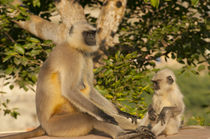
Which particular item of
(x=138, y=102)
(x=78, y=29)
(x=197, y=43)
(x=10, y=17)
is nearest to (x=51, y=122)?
(x=78, y=29)

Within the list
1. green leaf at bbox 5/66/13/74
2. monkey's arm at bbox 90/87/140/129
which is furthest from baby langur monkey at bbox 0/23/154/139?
green leaf at bbox 5/66/13/74

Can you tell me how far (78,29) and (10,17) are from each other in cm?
147

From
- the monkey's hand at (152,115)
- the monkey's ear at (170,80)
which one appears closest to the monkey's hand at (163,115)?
the monkey's hand at (152,115)

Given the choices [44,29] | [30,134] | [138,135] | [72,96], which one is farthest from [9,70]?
[138,135]

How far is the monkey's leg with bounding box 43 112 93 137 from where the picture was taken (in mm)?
3417

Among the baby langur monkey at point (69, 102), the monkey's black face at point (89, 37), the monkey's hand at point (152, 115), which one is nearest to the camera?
the baby langur monkey at point (69, 102)

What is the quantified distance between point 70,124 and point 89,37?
3.22 feet

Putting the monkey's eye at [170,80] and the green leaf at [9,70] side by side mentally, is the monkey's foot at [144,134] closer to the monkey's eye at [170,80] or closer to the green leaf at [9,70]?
the monkey's eye at [170,80]

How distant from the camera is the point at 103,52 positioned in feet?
17.1

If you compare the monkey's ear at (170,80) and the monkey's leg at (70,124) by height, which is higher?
the monkey's ear at (170,80)

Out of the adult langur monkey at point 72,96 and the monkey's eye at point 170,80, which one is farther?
the monkey's eye at point 170,80

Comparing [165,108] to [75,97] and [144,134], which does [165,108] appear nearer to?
[144,134]

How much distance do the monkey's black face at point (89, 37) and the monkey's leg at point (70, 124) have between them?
793 millimetres

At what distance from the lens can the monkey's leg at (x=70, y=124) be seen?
3.42 metres
